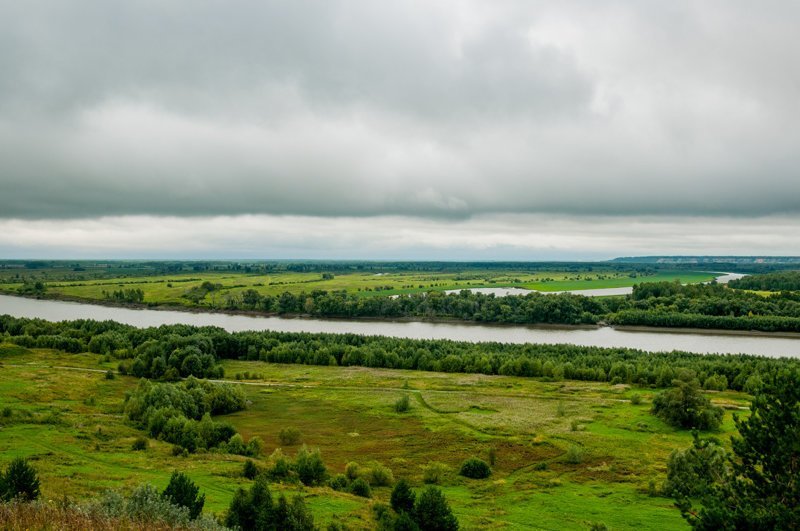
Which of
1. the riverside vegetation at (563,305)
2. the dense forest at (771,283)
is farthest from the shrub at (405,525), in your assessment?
the dense forest at (771,283)

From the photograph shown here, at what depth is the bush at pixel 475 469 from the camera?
41.8 metres

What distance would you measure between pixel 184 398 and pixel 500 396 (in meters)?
37.2

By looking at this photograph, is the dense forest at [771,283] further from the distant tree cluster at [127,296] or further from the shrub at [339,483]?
the distant tree cluster at [127,296]

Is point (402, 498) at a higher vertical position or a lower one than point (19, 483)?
lower

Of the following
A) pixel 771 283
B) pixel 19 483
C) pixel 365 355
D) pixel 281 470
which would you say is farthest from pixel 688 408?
pixel 771 283

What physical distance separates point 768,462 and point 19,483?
31.3 metres

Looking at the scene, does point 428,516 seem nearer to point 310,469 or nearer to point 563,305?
point 310,469

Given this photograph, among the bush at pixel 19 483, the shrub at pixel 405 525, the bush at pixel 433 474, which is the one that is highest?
the bush at pixel 19 483

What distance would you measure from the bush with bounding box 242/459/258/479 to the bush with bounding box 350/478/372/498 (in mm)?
6821

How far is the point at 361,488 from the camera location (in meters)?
36.4

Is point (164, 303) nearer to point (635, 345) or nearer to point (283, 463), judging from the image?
point (635, 345)

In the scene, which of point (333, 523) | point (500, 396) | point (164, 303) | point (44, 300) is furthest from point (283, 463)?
point (44, 300)

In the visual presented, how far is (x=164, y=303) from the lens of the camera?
6688 inches

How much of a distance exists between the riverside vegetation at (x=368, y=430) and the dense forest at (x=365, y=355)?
0.40 meters
